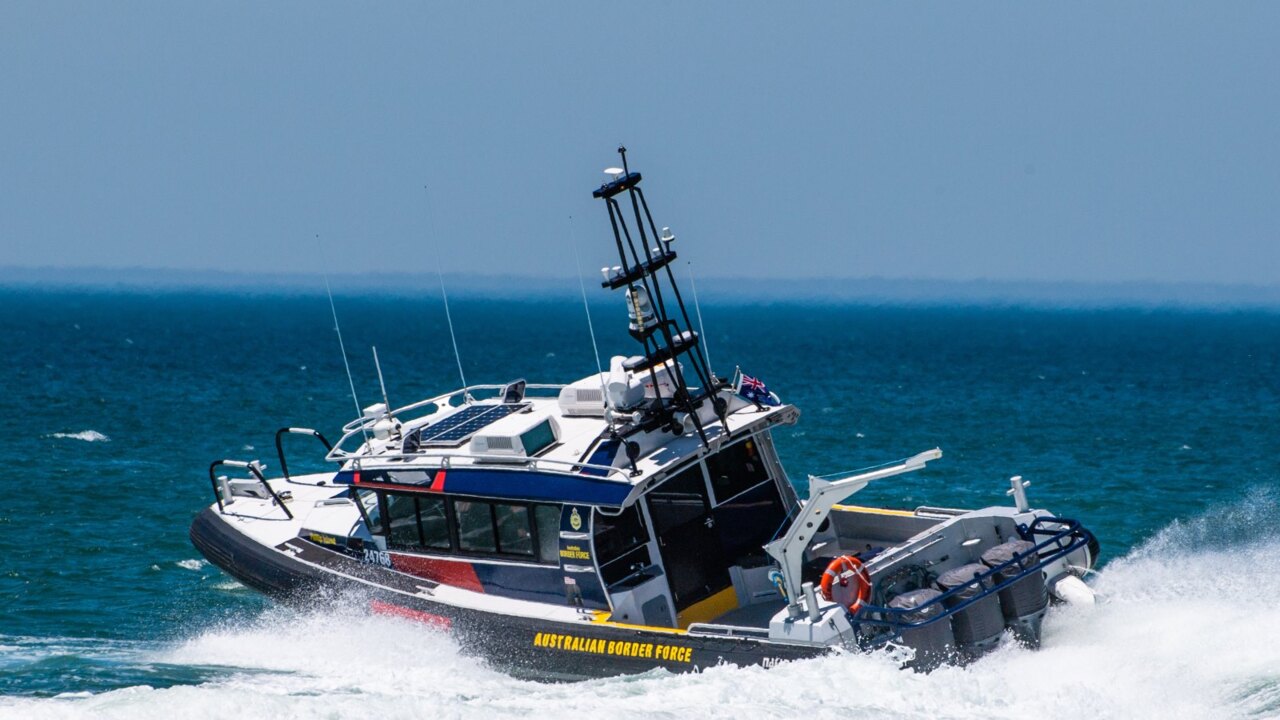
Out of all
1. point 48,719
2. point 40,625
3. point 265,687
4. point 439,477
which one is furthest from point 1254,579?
point 40,625

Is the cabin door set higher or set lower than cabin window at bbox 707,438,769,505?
lower

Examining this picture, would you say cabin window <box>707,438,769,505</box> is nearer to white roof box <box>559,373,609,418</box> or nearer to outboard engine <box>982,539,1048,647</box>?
white roof box <box>559,373,609,418</box>

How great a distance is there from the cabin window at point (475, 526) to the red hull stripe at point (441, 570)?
0.21 metres

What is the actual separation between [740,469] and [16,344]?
63402 millimetres

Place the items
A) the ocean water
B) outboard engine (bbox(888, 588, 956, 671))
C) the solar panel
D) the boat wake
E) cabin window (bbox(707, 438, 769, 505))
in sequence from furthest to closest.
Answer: the solar panel, cabin window (bbox(707, 438, 769, 505)), outboard engine (bbox(888, 588, 956, 671)), the ocean water, the boat wake

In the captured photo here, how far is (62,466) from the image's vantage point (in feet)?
89.3

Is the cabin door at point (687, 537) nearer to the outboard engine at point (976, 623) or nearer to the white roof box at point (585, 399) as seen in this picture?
the white roof box at point (585, 399)

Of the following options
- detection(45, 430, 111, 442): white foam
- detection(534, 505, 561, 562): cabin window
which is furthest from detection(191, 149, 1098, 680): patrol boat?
detection(45, 430, 111, 442): white foam

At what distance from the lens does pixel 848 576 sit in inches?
498

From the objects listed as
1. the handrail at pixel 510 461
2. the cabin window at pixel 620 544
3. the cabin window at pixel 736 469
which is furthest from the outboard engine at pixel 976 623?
the handrail at pixel 510 461

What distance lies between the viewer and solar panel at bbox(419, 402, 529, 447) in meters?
14.3

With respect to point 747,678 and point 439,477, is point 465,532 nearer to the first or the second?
point 439,477

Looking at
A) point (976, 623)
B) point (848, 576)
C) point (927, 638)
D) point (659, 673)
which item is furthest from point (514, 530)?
point (976, 623)

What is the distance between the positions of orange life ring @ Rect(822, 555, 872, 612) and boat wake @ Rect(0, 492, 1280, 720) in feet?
2.85
